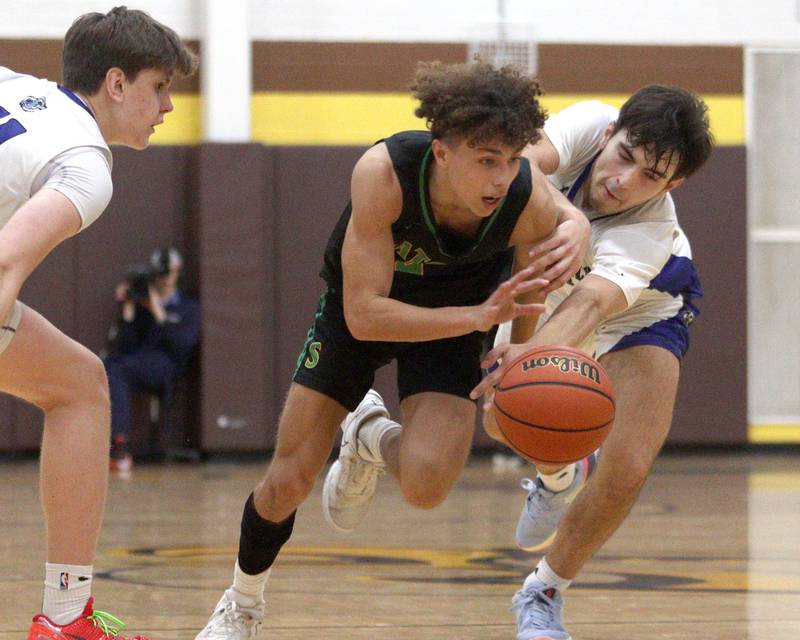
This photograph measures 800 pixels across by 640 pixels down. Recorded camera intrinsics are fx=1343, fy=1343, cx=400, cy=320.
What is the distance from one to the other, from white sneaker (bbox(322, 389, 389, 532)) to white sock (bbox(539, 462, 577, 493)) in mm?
652

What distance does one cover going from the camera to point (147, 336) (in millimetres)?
9922

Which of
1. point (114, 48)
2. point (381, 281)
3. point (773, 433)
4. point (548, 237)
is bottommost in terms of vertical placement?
point (773, 433)

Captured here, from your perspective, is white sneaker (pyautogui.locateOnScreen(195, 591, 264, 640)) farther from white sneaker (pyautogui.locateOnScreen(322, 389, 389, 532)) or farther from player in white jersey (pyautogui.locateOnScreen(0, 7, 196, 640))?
white sneaker (pyautogui.locateOnScreen(322, 389, 389, 532))

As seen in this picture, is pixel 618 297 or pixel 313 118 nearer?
pixel 618 297

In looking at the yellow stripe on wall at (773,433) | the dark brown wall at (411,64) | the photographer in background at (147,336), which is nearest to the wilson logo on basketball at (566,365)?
the photographer in background at (147,336)

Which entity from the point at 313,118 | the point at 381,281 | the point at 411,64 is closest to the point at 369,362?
the point at 381,281

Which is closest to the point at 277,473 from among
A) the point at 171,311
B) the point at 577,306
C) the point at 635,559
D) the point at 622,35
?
the point at 577,306

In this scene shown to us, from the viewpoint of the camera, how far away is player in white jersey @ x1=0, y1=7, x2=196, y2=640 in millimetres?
3203

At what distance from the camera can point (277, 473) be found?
392cm

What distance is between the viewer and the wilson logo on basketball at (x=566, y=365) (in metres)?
3.67

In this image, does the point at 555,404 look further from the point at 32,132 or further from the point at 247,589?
the point at 32,132

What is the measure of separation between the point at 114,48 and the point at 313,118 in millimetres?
7139

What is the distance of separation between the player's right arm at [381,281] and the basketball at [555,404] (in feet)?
0.60

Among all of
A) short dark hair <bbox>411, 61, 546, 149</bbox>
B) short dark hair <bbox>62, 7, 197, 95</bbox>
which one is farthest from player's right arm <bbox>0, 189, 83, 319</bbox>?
short dark hair <bbox>411, 61, 546, 149</bbox>
